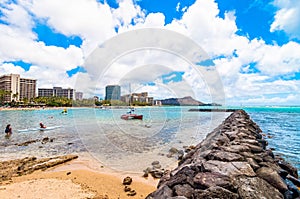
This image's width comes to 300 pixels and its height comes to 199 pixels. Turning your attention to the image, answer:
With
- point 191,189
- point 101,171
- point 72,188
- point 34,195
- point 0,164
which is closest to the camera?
point 191,189

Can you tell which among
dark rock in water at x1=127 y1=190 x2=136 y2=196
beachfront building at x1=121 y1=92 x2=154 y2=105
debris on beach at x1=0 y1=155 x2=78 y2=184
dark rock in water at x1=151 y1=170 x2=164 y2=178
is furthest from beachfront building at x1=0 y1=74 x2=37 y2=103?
dark rock in water at x1=127 y1=190 x2=136 y2=196

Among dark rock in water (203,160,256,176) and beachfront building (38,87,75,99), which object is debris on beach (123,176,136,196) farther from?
beachfront building (38,87,75,99)

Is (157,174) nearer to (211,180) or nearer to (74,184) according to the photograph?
(74,184)

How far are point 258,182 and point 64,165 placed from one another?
7.18m

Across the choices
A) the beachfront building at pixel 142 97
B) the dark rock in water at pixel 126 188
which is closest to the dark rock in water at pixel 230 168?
the dark rock in water at pixel 126 188

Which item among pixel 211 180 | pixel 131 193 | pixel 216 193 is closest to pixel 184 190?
pixel 211 180

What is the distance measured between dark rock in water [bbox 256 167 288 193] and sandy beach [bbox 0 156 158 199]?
2820 millimetres

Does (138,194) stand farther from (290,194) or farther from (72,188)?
(290,194)

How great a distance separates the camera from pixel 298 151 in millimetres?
8516

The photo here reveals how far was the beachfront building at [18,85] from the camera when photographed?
102938 mm

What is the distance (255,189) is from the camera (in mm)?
2688

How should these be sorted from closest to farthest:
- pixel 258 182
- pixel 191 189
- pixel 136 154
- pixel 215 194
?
pixel 215 194
pixel 258 182
pixel 191 189
pixel 136 154

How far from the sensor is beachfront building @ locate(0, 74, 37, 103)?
102938 mm

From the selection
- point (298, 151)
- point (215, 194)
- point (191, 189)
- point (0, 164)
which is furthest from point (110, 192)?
point (298, 151)
